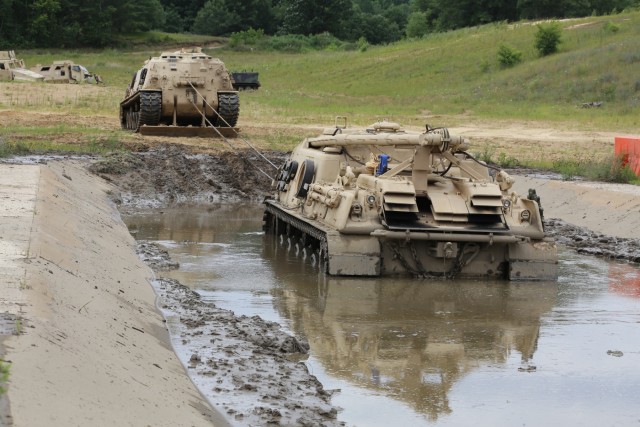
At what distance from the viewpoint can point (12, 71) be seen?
50.2m

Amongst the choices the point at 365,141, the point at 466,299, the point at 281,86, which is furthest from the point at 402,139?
the point at 281,86

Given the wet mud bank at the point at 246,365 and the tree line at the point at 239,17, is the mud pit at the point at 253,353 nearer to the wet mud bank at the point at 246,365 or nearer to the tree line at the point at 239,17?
the wet mud bank at the point at 246,365

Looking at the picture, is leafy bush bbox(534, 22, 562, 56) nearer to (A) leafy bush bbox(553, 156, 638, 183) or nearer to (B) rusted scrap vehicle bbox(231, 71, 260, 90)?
(B) rusted scrap vehicle bbox(231, 71, 260, 90)

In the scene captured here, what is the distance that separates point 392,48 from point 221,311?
52668 millimetres

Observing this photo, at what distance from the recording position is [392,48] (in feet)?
210

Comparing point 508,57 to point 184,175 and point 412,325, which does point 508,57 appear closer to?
point 184,175

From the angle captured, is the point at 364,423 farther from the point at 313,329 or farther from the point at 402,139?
the point at 402,139

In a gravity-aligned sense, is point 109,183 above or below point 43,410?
below

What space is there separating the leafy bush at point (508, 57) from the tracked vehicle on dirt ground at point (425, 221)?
117 feet

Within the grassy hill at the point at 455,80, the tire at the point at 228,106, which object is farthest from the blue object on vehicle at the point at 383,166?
the grassy hill at the point at 455,80

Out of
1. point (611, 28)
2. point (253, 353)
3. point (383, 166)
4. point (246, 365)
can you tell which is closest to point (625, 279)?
point (383, 166)

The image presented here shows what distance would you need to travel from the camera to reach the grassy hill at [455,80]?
130 ft

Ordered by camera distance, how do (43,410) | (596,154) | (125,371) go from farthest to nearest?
(596,154) → (125,371) → (43,410)

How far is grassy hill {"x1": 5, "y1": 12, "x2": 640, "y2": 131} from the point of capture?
39750mm
